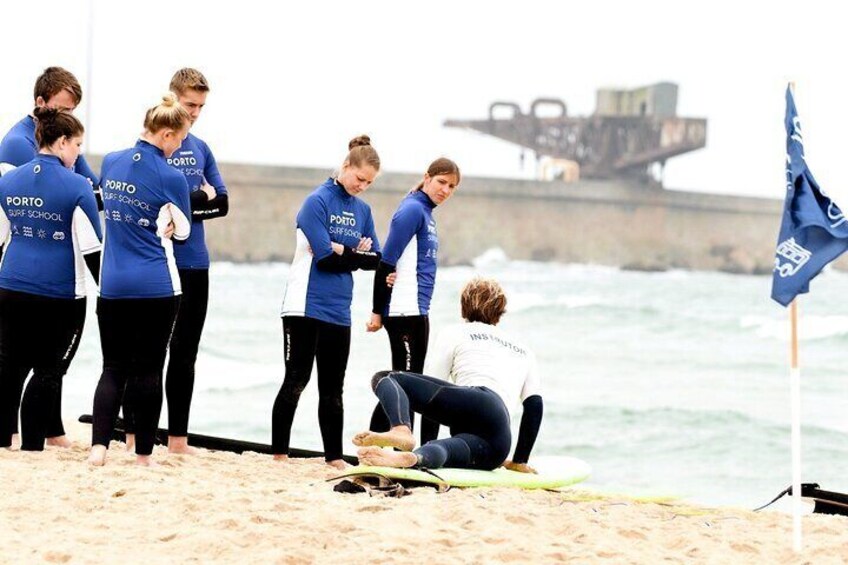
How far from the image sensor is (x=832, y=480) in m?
20.6

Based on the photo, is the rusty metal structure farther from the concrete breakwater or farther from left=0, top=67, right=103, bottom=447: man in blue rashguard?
left=0, top=67, right=103, bottom=447: man in blue rashguard

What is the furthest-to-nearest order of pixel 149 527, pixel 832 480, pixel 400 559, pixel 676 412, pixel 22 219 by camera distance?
1. pixel 676 412
2. pixel 832 480
3. pixel 22 219
4. pixel 149 527
5. pixel 400 559

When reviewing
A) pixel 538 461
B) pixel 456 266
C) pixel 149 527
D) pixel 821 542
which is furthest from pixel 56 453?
pixel 456 266

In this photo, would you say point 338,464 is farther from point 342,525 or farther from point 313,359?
point 342,525

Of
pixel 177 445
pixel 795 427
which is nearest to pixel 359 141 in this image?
pixel 177 445

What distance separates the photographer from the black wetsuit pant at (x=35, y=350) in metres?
5.75

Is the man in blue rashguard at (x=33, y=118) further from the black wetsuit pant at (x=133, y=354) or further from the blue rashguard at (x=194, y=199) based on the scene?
the black wetsuit pant at (x=133, y=354)

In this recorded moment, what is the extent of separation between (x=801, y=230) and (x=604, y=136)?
193 ft

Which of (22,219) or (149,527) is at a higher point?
(22,219)

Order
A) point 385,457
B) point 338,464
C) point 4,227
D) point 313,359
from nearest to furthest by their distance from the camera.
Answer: point 385,457 < point 4,227 < point 313,359 < point 338,464

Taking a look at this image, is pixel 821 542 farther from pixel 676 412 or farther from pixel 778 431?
pixel 676 412

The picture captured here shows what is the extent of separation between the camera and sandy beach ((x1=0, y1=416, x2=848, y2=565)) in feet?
14.2

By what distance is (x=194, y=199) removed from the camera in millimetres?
6023

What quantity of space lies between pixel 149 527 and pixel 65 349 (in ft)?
5.05
